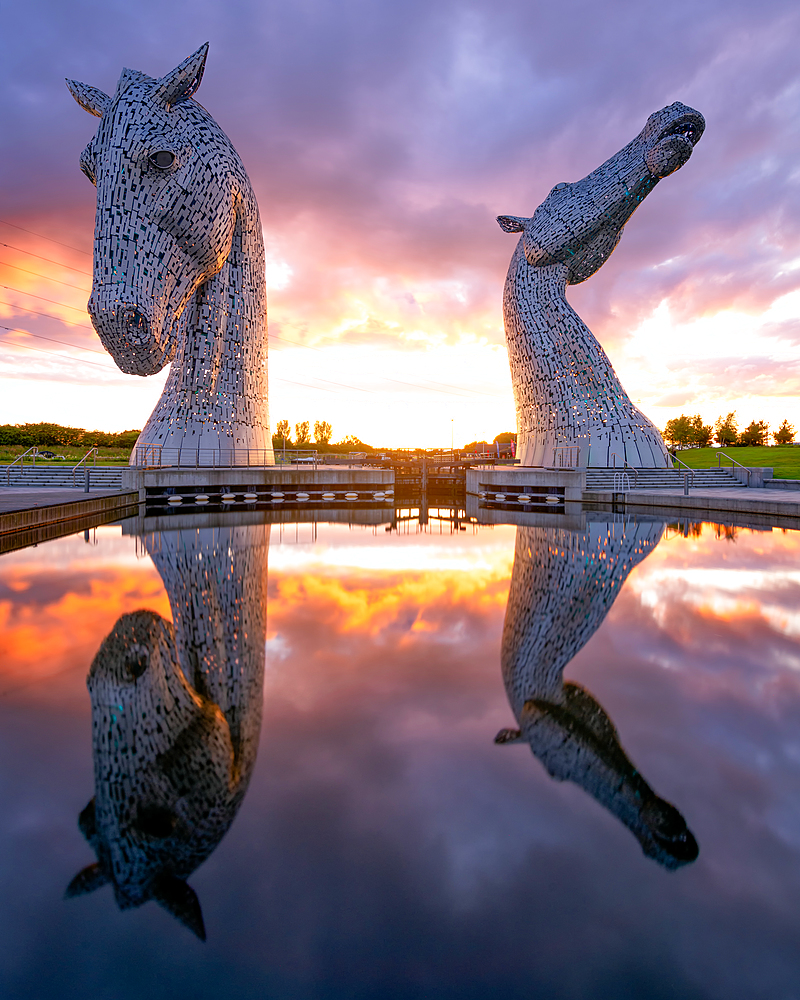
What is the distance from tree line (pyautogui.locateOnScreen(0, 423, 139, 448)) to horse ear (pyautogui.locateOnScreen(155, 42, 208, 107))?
3731cm

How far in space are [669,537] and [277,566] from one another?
23.4 ft

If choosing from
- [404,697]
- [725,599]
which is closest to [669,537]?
[725,599]

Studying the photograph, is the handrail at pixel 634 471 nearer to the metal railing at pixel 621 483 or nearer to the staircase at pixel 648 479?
the staircase at pixel 648 479

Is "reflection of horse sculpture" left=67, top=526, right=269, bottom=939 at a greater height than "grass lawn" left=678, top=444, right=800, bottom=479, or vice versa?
"grass lawn" left=678, top=444, right=800, bottom=479

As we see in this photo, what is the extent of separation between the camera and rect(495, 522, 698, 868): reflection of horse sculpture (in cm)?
228

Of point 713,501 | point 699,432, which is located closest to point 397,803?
point 713,501

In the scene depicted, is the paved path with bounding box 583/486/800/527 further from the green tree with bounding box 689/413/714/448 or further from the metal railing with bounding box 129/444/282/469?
the green tree with bounding box 689/413/714/448

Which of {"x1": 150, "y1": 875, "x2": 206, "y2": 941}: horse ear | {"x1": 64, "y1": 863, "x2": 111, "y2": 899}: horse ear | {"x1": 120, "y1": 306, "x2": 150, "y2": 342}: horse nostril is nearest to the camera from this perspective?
{"x1": 150, "y1": 875, "x2": 206, "y2": 941}: horse ear

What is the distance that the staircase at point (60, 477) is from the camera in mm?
17734

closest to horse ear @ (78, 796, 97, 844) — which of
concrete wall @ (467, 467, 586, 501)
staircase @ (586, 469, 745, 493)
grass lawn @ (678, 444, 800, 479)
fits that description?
concrete wall @ (467, 467, 586, 501)

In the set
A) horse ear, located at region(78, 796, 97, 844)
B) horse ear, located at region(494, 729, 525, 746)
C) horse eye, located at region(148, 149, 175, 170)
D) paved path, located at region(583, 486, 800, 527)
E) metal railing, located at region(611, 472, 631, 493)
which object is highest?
horse eye, located at region(148, 149, 175, 170)

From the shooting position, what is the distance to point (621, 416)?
20.2 meters

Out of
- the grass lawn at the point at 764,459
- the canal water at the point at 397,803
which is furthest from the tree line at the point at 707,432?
the canal water at the point at 397,803

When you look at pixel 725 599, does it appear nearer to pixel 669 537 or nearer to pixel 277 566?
pixel 669 537
